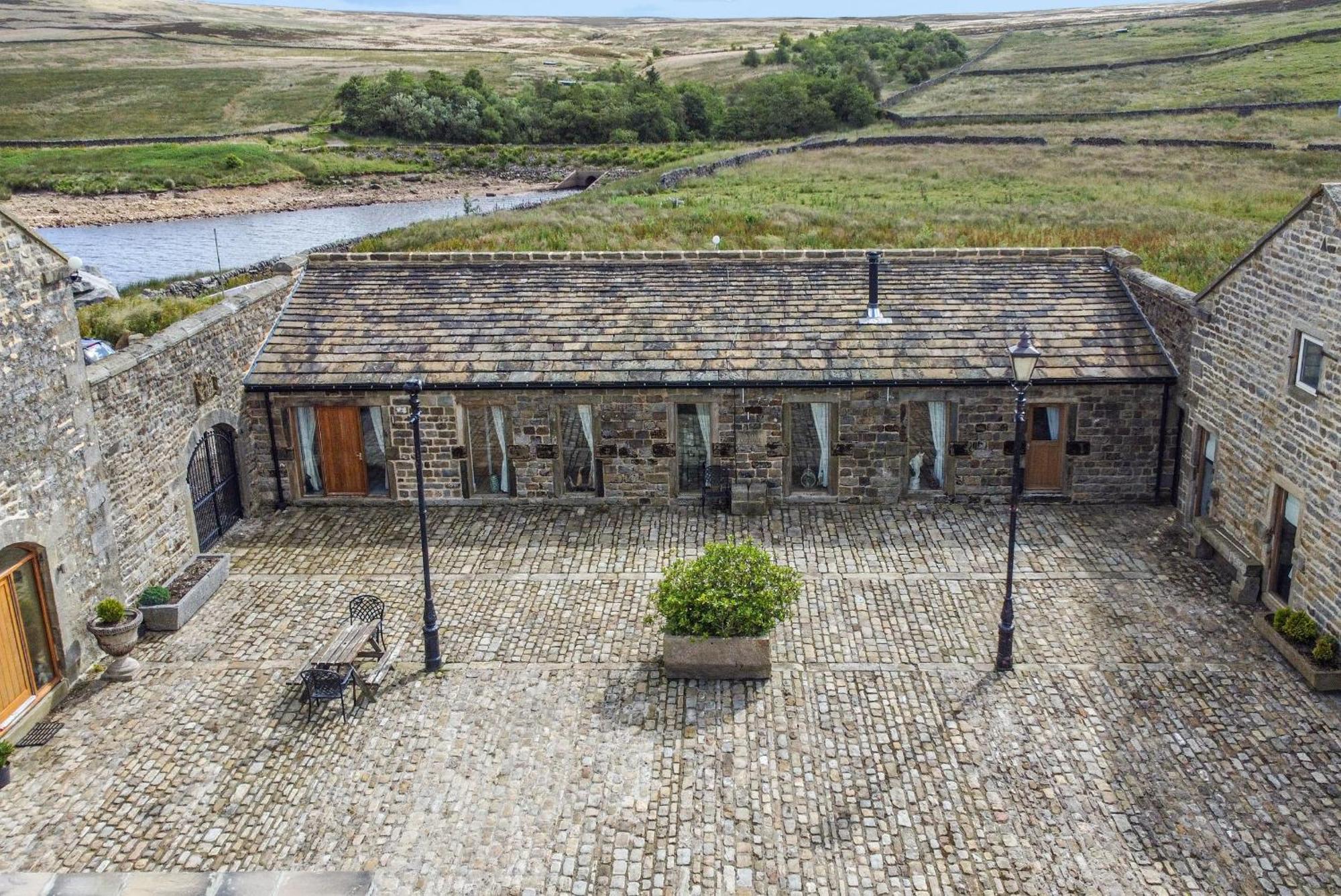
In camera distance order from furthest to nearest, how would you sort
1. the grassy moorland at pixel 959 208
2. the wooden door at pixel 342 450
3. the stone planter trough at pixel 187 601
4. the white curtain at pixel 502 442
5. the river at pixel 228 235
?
the river at pixel 228 235 → the grassy moorland at pixel 959 208 → the wooden door at pixel 342 450 → the white curtain at pixel 502 442 → the stone planter trough at pixel 187 601

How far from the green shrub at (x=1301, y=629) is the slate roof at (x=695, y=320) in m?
5.97

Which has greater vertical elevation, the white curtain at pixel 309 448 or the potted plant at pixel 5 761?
the white curtain at pixel 309 448

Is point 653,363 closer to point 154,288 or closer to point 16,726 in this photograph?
point 16,726

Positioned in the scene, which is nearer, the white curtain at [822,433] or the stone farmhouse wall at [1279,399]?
the stone farmhouse wall at [1279,399]

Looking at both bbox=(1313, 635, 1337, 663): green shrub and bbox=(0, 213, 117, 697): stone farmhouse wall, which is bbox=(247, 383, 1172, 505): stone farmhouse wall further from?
bbox=(1313, 635, 1337, 663): green shrub

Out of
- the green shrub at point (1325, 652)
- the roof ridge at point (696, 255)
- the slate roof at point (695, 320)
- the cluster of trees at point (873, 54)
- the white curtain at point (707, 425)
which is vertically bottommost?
the green shrub at point (1325, 652)

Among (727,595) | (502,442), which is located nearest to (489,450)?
(502,442)

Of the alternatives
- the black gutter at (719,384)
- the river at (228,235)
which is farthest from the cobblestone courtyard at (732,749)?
the river at (228,235)

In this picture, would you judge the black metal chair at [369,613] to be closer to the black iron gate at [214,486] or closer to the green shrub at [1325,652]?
the black iron gate at [214,486]

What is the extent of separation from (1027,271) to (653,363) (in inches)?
324

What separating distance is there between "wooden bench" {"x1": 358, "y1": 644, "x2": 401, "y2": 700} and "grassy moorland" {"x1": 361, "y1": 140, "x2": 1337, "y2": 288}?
21073 mm

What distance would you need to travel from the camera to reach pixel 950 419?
60.9 feet

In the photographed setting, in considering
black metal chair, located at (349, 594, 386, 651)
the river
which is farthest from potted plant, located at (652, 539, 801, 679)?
the river

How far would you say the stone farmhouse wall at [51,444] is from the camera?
11.9m
